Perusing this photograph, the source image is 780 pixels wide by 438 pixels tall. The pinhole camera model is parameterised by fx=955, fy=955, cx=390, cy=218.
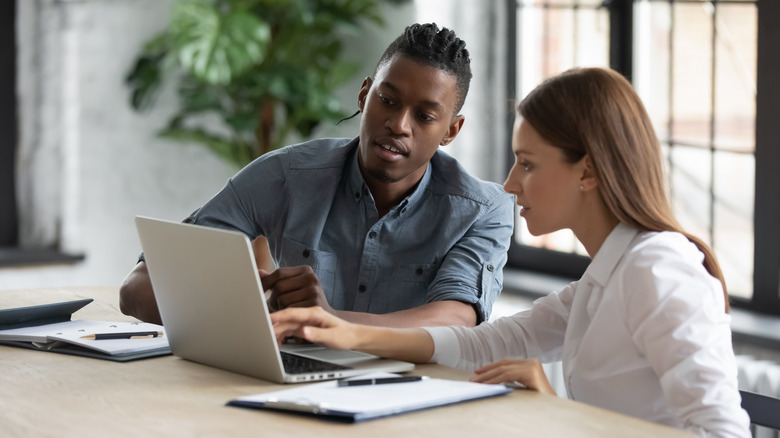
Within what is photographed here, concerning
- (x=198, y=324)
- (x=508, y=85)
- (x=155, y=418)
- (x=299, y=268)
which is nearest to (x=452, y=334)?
(x=299, y=268)

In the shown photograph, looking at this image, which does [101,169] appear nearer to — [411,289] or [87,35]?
[87,35]

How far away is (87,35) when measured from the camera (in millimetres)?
3818

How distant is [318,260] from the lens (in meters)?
2.08

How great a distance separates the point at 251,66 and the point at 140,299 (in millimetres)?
1996

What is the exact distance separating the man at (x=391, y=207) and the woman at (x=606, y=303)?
0.97ft

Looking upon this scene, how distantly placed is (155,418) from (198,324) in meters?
0.28

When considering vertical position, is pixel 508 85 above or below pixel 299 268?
above

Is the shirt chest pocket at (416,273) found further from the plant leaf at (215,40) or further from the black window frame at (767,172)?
the plant leaf at (215,40)

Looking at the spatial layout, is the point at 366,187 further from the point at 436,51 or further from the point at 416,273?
the point at 436,51

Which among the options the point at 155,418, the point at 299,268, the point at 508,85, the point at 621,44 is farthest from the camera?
the point at 508,85

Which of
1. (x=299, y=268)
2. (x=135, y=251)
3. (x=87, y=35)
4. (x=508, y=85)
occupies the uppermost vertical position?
(x=87, y=35)

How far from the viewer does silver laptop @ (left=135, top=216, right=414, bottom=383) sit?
1339mm

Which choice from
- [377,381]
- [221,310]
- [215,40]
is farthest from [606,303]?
[215,40]

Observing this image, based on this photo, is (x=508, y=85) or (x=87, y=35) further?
(x=87, y=35)
